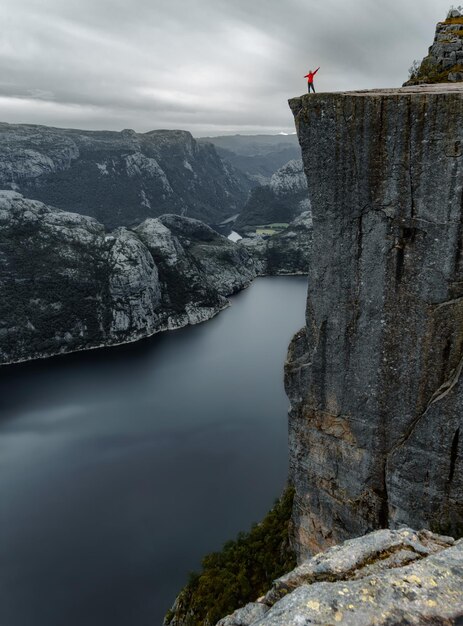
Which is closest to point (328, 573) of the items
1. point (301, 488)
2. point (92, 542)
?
point (301, 488)

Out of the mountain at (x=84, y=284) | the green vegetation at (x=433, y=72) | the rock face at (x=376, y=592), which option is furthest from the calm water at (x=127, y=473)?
the green vegetation at (x=433, y=72)

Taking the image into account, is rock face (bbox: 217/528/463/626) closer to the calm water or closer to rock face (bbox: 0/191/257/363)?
the calm water

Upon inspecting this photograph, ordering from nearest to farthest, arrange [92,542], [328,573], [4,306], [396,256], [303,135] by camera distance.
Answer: [328,573] → [396,256] → [303,135] → [92,542] → [4,306]

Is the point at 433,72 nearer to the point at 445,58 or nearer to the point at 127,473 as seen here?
the point at 445,58

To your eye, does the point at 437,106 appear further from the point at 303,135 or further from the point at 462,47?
the point at 462,47

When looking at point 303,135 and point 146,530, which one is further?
point 146,530

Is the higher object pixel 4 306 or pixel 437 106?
pixel 437 106
